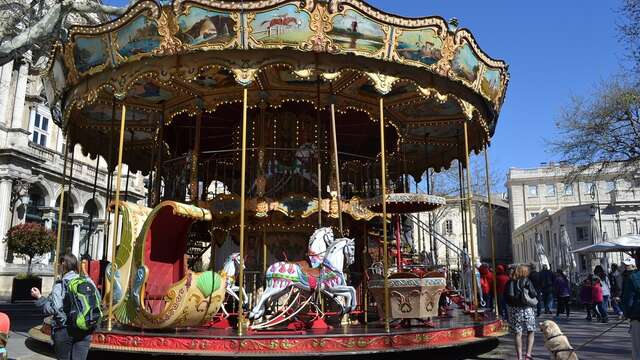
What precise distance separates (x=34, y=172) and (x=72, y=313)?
30276 mm

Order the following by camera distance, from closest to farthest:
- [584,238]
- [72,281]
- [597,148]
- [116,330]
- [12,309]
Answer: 1. [72,281]
2. [116,330]
3. [12,309]
4. [597,148]
5. [584,238]

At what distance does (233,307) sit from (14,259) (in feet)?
84.0

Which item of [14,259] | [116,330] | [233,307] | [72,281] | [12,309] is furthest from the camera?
[14,259]

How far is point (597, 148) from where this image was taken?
21047 millimetres

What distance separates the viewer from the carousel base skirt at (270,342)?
24.9 ft

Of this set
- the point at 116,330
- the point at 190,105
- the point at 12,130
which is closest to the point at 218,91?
the point at 190,105

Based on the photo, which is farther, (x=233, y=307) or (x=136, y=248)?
(x=233, y=307)

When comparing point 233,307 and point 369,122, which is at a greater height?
point 369,122

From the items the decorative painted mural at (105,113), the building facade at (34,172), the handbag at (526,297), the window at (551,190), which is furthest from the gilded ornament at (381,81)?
the window at (551,190)

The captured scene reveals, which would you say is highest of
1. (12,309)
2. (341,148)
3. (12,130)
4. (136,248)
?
(12,130)

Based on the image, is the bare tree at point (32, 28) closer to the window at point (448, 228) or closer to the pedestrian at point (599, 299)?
the pedestrian at point (599, 299)

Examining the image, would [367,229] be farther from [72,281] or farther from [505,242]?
[505,242]

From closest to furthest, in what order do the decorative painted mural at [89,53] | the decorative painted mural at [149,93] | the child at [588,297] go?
1. the decorative painted mural at [89,53]
2. the decorative painted mural at [149,93]
3. the child at [588,297]

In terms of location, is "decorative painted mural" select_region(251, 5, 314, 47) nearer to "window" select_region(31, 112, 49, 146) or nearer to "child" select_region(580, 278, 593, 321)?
"child" select_region(580, 278, 593, 321)
